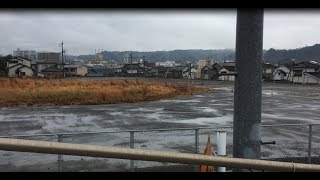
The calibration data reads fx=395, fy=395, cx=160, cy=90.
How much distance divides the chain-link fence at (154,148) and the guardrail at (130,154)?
4122 mm

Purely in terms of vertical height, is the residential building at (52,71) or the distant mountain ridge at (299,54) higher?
the distant mountain ridge at (299,54)

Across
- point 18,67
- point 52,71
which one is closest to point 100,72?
point 52,71

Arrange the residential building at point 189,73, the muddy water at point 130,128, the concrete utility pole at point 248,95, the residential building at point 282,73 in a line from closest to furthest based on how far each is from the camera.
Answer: the concrete utility pole at point 248,95 → the muddy water at point 130,128 → the residential building at point 282,73 → the residential building at point 189,73

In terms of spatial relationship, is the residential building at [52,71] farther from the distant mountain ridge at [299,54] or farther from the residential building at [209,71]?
the distant mountain ridge at [299,54]

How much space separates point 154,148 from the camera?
10664 millimetres

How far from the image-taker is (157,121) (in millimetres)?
18250

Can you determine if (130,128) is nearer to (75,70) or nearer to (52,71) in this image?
(52,71)

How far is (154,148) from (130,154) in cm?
935

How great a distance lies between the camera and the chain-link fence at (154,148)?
26.9ft

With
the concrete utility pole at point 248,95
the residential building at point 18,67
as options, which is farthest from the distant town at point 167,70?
the concrete utility pole at point 248,95

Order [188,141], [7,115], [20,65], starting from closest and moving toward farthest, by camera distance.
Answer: [188,141] < [7,115] < [20,65]

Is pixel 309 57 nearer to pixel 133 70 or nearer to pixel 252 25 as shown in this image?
pixel 133 70
